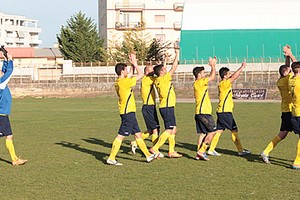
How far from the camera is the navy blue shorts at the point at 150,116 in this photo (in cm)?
1306

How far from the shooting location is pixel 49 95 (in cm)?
5266

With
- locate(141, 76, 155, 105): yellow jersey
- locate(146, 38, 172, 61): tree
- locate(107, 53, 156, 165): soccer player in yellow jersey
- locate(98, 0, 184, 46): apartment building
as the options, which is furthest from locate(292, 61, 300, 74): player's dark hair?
locate(98, 0, 184, 46): apartment building

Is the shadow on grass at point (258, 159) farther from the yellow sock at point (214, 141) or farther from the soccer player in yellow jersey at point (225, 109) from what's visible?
the yellow sock at point (214, 141)

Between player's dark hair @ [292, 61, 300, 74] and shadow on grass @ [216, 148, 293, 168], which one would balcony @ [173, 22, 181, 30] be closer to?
shadow on grass @ [216, 148, 293, 168]

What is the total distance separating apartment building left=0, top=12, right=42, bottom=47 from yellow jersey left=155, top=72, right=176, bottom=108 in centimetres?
10959

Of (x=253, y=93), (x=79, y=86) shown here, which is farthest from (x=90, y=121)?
(x=79, y=86)

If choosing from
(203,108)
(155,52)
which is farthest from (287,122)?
(155,52)

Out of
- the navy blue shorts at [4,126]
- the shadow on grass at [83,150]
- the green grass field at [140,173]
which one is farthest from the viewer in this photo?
the shadow on grass at [83,150]

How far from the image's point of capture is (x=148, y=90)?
1296 cm

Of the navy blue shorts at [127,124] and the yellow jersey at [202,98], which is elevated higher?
the yellow jersey at [202,98]

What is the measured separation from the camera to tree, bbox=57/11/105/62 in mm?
66812

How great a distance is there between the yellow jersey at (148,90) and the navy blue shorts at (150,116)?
12cm

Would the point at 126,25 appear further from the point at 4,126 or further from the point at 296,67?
the point at 296,67

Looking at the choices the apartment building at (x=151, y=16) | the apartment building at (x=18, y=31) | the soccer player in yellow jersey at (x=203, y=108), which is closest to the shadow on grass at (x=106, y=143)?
the soccer player in yellow jersey at (x=203, y=108)
